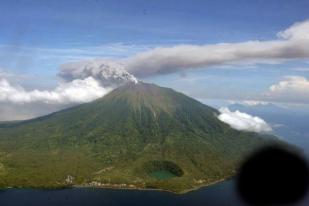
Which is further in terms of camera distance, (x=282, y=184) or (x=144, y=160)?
(x=144, y=160)

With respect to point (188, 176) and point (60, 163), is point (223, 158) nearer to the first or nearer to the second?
point (188, 176)

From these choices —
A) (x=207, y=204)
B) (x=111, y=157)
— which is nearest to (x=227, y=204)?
(x=207, y=204)

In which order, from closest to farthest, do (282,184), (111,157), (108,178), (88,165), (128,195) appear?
1. (282,184)
2. (128,195)
3. (108,178)
4. (88,165)
5. (111,157)

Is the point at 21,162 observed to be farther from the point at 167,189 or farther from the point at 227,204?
the point at 227,204

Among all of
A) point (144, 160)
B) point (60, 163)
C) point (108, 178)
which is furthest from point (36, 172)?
point (144, 160)

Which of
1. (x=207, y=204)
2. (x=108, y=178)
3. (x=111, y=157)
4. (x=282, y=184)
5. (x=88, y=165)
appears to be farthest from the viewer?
(x=111, y=157)

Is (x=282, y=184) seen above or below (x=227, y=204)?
above
